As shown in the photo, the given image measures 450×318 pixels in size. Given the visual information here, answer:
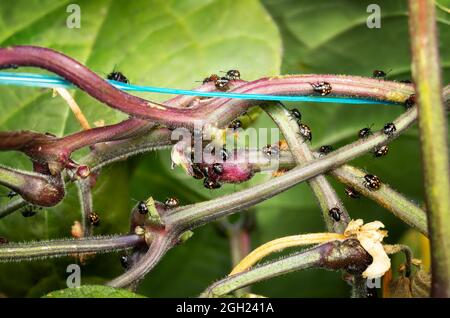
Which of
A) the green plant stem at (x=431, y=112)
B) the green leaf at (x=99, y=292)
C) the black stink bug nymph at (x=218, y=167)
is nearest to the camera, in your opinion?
the green plant stem at (x=431, y=112)

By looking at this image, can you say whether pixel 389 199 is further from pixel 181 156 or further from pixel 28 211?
pixel 28 211

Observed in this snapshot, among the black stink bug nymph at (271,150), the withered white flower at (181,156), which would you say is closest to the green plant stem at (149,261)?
the withered white flower at (181,156)

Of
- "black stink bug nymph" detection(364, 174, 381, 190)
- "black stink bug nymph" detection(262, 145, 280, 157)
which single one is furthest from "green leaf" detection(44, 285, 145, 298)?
"black stink bug nymph" detection(364, 174, 381, 190)

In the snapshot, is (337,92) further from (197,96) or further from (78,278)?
(78,278)

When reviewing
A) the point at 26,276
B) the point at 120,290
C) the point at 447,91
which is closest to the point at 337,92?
the point at 447,91

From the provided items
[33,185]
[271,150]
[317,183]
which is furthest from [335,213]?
[33,185]

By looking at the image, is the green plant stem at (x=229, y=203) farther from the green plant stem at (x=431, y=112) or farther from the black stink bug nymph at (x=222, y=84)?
the green plant stem at (x=431, y=112)

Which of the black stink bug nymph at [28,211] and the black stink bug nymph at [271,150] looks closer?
the black stink bug nymph at [271,150]
